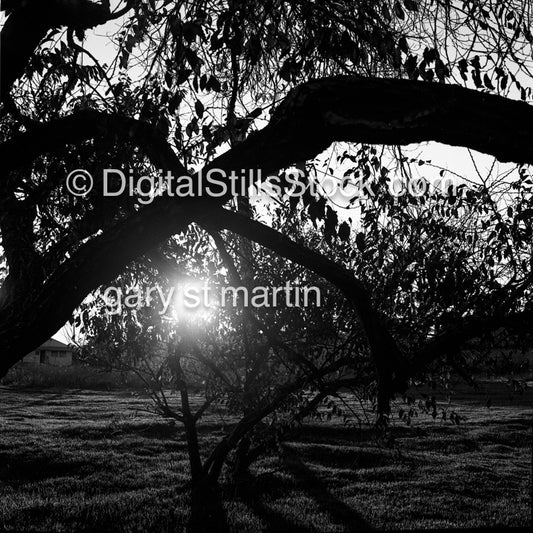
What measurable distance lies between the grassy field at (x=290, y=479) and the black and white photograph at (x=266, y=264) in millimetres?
91

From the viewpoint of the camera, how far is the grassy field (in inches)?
432

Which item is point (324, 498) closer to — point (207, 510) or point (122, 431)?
point (207, 510)

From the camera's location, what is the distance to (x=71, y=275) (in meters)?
3.38

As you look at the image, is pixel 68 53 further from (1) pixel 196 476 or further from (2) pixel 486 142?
(1) pixel 196 476

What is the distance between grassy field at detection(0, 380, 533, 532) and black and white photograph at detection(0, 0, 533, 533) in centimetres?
9


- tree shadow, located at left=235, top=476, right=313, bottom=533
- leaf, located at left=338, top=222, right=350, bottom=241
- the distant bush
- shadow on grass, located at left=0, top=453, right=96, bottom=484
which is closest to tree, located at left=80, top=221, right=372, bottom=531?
tree shadow, located at left=235, top=476, right=313, bottom=533

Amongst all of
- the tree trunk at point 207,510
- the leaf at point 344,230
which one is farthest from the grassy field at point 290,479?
the leaf at point 344,230

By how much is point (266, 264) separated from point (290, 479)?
667 cm

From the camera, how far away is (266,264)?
10047 mm

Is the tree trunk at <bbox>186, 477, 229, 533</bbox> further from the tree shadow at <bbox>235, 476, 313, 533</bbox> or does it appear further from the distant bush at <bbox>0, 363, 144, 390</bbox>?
the distant bush at <bbox>0, 363, 144, 390</bbox>

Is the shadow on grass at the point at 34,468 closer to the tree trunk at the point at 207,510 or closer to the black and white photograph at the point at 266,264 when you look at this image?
the black and white photograph at the point at 266,264

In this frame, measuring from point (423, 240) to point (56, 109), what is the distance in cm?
569

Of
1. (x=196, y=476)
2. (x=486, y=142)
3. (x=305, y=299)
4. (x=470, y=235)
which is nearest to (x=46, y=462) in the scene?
(x=196, y=476)

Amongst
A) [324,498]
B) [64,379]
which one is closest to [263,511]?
[324,498]
